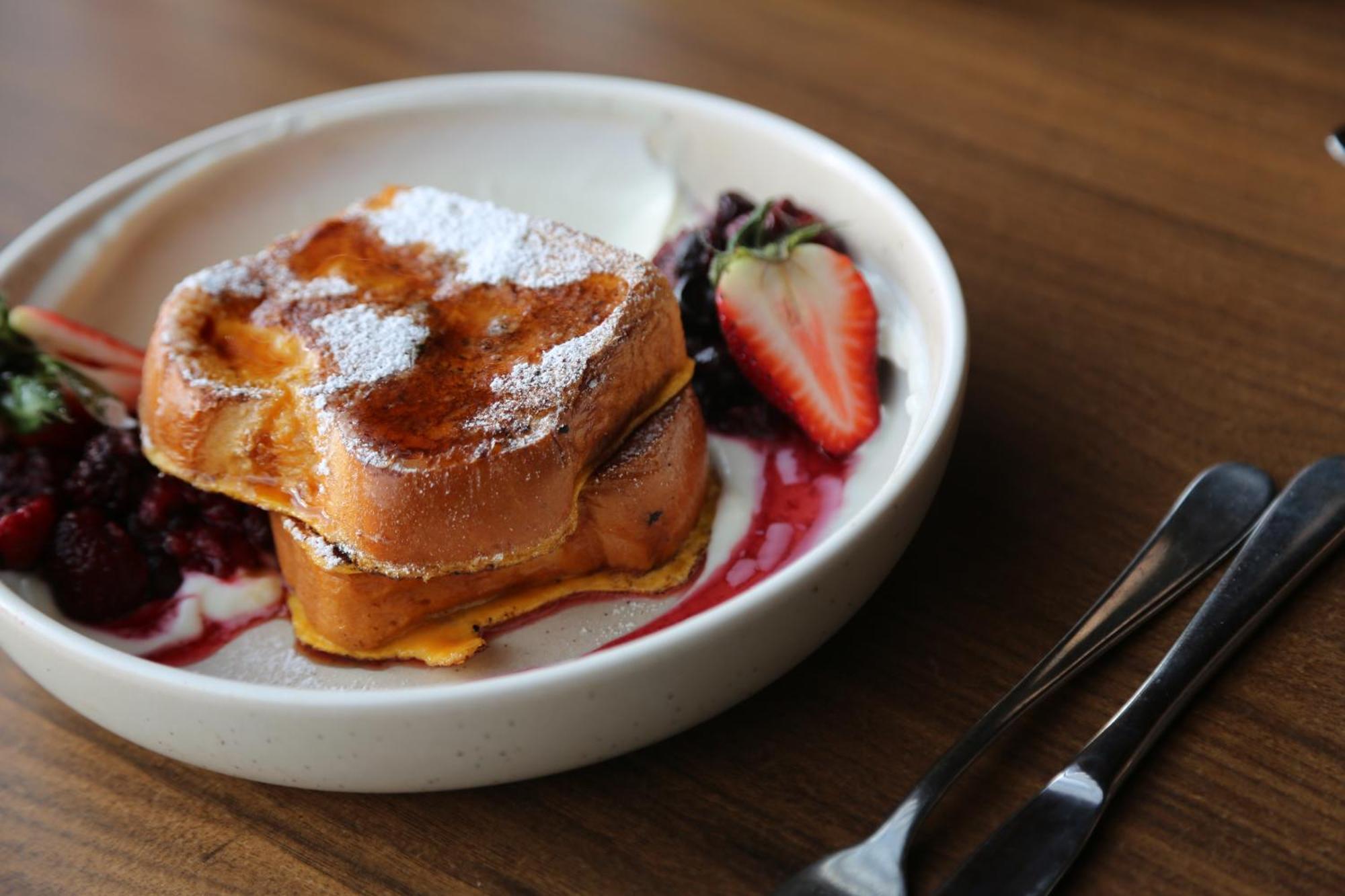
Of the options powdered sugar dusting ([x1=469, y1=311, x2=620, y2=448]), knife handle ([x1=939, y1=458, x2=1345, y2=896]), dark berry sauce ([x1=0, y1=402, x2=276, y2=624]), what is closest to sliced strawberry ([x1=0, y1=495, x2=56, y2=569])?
dark berry sauce ([x1=0, y1=402, x2=276, y2=624])

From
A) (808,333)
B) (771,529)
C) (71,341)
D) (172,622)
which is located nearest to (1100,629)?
(771,529)

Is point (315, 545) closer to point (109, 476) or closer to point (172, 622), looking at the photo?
point (172, 622)

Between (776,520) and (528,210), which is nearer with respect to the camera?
(776,520)

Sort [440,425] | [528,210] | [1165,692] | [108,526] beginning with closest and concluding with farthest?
[1165,692], [440,425], [108,526], [528,210]

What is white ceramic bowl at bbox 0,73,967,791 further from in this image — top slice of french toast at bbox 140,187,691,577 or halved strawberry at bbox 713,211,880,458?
top slice of french toast at bbox 140,187,691,577

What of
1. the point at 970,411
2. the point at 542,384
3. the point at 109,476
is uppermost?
the point at 542,384
